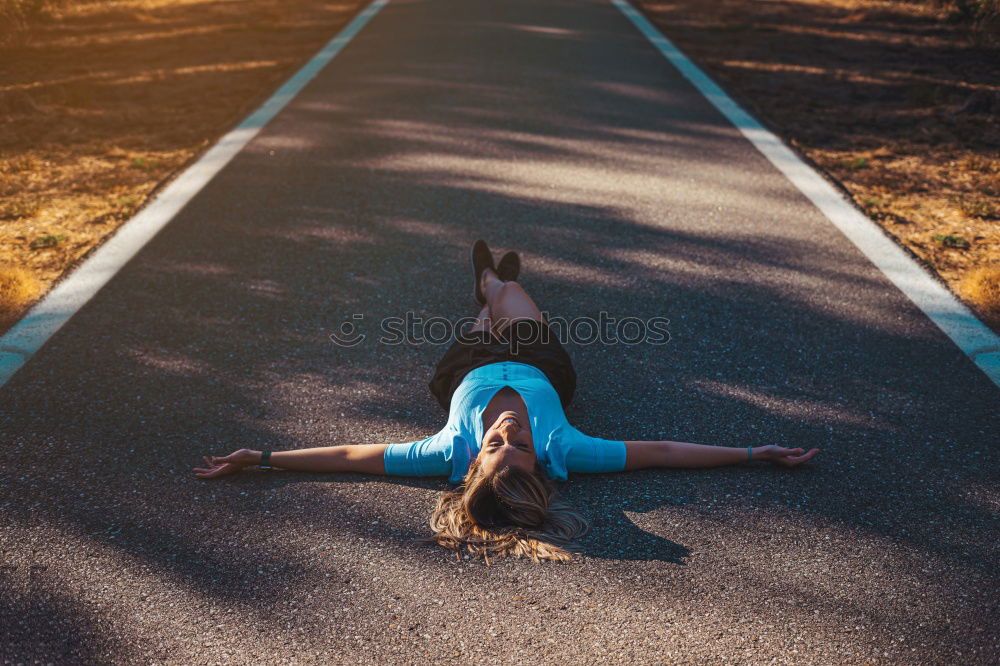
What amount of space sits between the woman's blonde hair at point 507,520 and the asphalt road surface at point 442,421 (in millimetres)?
85

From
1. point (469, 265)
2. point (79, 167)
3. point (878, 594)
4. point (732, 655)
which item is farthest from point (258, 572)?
point (79, 167)

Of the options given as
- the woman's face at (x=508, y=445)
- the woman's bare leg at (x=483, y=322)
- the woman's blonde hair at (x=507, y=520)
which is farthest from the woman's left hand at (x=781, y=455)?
the woman's bare leg at (x=483, y=322)

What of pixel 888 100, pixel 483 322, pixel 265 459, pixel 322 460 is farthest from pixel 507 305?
pixel 888 100

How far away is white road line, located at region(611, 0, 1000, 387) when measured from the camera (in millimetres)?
4555

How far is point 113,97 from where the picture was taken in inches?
336

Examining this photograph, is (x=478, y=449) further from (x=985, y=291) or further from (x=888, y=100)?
(x=888, y=100)

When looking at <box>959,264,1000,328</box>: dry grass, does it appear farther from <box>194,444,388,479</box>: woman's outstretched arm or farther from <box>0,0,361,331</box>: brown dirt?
<box>0,0,361,331</box>: brown dirt

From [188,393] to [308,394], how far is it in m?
0.56

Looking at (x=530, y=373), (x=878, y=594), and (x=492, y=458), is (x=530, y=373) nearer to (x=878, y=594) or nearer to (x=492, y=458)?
(x=492, y=458)

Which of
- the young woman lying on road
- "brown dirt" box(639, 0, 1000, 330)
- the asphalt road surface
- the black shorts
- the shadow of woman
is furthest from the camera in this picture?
"brown dirt" box(639, 0, 1000, 330)

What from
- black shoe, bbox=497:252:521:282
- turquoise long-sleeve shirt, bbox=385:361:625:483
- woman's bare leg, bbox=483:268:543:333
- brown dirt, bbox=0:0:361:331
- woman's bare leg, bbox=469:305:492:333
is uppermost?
brown dirt, bbox=0:0:361:331

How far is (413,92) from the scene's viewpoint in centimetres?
873

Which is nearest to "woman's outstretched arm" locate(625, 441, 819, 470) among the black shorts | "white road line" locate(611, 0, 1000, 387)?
the black shorts

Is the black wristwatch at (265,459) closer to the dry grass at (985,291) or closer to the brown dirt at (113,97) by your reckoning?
the brown dirt at (113,97)
